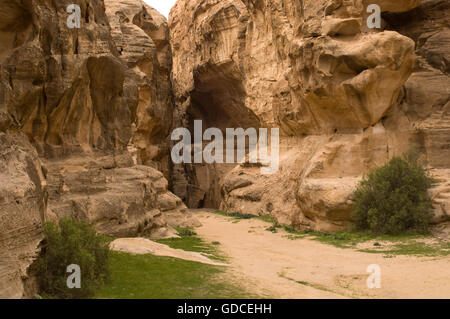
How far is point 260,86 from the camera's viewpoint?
29.6 m

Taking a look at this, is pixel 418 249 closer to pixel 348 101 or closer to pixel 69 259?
pixel 348 101

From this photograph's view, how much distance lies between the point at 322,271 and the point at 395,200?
19.9ft

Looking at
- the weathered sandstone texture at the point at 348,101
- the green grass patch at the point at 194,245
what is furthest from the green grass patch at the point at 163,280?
the weathered sandstone texture at the point at 348,101

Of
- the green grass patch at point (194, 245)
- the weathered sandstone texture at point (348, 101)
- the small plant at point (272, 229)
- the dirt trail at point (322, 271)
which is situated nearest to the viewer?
the dirt trail at point (322, 271)

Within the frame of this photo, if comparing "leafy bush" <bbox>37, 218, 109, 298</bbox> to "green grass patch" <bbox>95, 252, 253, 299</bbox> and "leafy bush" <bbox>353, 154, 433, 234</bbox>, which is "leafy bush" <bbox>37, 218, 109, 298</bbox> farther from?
"leafy bush" <bbox>353, 154, 433, 234</bbox>

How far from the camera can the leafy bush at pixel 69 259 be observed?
6.89 metres

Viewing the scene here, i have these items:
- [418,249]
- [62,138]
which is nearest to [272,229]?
[418,249]

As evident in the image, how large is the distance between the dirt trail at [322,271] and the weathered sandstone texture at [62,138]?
3.57m

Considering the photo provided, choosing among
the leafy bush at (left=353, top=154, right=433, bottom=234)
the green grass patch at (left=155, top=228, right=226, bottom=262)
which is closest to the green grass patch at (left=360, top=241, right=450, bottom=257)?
the leafy bush at (left=353, top=154, right=433, bottom=234)

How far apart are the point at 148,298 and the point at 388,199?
1099 cm

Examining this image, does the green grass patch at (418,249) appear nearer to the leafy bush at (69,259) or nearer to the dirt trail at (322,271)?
the dirt trail at (322,271)

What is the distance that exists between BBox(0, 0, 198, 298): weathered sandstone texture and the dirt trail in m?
3.57

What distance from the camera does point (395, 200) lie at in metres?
15.3

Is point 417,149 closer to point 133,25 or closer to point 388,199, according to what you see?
point 388,199
